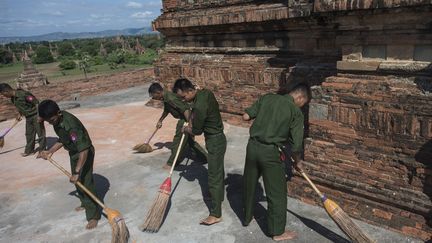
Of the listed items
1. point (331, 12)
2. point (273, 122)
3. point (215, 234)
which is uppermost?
point (331, 12)

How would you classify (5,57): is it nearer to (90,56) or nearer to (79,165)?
(90,56)

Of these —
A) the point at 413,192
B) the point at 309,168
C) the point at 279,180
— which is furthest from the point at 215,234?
the point at 413,192

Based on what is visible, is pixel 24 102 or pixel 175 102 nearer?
pixel 175 102

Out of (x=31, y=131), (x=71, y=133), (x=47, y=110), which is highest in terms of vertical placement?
(x=47, y=110)

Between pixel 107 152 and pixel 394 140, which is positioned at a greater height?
pixel 394 140

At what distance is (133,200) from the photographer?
5.18 m

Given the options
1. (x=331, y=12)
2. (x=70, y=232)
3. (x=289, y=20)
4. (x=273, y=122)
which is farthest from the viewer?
(x=289, y=20)

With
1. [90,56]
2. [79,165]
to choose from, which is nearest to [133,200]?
[79,165]

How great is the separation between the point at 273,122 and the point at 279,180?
63cm

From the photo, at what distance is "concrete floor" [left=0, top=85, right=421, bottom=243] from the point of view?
13.9 feet

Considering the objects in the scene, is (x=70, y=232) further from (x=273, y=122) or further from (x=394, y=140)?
(x=394, y=140)

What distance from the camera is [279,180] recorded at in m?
3.90

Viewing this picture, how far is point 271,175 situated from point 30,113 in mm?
5514

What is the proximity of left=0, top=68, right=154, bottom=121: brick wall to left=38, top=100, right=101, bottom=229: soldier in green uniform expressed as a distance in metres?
7.72
